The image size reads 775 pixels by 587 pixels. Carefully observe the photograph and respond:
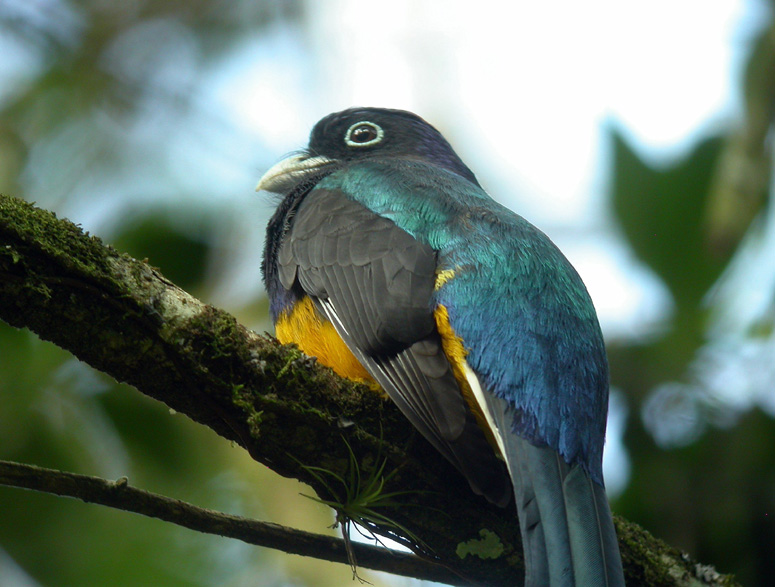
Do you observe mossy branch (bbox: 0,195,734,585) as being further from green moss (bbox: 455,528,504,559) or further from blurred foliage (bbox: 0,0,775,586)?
blurred foliage (bbox: 0,0,775,586)

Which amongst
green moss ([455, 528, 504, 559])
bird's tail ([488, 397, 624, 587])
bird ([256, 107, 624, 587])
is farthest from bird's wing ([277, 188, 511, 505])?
green moss ([455, 528, 504, 559])

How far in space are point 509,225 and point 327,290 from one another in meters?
0.77

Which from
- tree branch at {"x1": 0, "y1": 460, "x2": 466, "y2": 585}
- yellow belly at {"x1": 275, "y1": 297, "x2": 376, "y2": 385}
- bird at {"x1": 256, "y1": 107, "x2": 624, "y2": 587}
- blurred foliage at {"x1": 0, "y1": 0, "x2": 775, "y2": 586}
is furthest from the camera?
blurred foliage at {"x1": 0, "y1": 0, "x2": 775, "y2": 586}

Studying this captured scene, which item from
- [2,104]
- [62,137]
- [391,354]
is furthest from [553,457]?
[2,104]

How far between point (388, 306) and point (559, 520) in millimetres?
932

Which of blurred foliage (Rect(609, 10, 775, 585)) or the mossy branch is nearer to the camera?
the mossy branch

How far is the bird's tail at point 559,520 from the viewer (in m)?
2.27

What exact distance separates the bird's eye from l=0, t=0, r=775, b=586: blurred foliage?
1.31 m

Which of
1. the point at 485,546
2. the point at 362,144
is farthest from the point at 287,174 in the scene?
the point at 485,546

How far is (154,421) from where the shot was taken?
4707 millimetres

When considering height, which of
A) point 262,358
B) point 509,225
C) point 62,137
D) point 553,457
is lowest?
point 553,457

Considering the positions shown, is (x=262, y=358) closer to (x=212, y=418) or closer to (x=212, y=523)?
(x=212, y=418)

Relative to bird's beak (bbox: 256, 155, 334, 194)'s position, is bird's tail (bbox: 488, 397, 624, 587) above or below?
below

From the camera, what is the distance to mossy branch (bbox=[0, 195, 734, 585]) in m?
2.28
